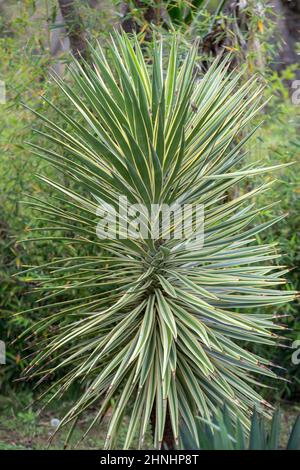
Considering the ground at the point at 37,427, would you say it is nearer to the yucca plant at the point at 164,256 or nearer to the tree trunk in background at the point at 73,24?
the yucca plant at the point at 164,256

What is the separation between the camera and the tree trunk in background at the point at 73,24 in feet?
18.0

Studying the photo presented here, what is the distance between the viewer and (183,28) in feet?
18.5

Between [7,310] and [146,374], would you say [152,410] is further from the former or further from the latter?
[7,310]

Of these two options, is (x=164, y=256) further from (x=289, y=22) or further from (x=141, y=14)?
(x=289, y=22)

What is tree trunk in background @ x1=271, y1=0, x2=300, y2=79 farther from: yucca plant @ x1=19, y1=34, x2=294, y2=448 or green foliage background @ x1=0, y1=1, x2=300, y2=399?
yucca plant @ x1=19, y1=34, x2=294, y2=448

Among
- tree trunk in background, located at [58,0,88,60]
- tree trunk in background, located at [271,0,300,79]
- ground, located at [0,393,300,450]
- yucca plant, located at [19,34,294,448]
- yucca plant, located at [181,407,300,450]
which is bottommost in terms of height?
ground, located at [0,393,300,450]

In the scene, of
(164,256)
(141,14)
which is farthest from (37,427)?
(141,14)

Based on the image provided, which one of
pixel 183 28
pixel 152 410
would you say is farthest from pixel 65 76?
pixel 152 410

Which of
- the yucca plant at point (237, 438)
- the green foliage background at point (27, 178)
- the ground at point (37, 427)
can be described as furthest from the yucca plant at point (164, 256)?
the ground at point (37, 427)

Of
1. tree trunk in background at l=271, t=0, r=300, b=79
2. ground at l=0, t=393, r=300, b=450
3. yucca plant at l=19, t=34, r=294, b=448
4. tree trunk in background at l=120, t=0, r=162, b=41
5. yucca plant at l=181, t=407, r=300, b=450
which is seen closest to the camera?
yucca plant at l=181, t=407, r=300, b=450

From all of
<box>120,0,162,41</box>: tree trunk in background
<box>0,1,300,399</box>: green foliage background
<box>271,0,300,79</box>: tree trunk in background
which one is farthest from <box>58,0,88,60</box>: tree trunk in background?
<box>271,0,300,79</box>: tree trunk in background

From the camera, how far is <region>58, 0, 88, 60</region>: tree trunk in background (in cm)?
549

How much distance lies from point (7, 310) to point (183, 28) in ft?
8.62

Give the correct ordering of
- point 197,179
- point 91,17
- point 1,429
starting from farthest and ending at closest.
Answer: point 1,429, point 91,17, point 197,179
